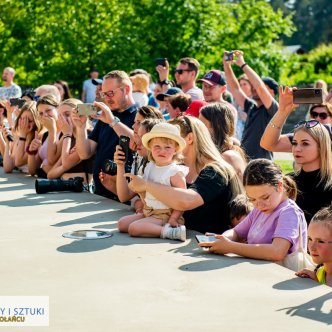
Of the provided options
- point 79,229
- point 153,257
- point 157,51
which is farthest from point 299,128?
point 157,51

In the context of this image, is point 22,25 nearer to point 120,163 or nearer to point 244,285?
point 120,163

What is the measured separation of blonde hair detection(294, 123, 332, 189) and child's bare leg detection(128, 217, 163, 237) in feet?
4.54

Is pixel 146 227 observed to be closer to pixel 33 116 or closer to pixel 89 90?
pixel 33 116

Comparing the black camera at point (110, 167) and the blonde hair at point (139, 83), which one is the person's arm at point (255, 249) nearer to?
the black camera at point (110, 167)

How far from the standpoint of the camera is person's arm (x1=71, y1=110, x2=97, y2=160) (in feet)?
30.0

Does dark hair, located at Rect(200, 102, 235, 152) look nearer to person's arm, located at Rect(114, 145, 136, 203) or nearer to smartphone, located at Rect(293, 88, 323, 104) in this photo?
smartphone, located at Rect(293, 88, 323, 104)

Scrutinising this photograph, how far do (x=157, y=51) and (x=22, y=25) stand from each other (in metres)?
4.43

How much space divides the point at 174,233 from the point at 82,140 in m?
2.99

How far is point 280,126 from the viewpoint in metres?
7.29

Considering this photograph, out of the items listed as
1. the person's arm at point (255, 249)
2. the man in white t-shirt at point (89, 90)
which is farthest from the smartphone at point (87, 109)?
the man in white t-shirt at point (89, 90)

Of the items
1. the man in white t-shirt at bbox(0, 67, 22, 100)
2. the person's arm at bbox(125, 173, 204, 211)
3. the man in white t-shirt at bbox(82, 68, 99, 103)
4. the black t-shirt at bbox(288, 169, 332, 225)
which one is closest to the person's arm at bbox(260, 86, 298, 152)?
the black t-shirt at bbox(288, 169, 332, 225)

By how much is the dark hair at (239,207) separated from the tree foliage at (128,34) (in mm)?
14220

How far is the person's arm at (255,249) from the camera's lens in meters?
5.63

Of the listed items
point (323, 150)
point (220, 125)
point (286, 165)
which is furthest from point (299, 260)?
point (286, 165)
